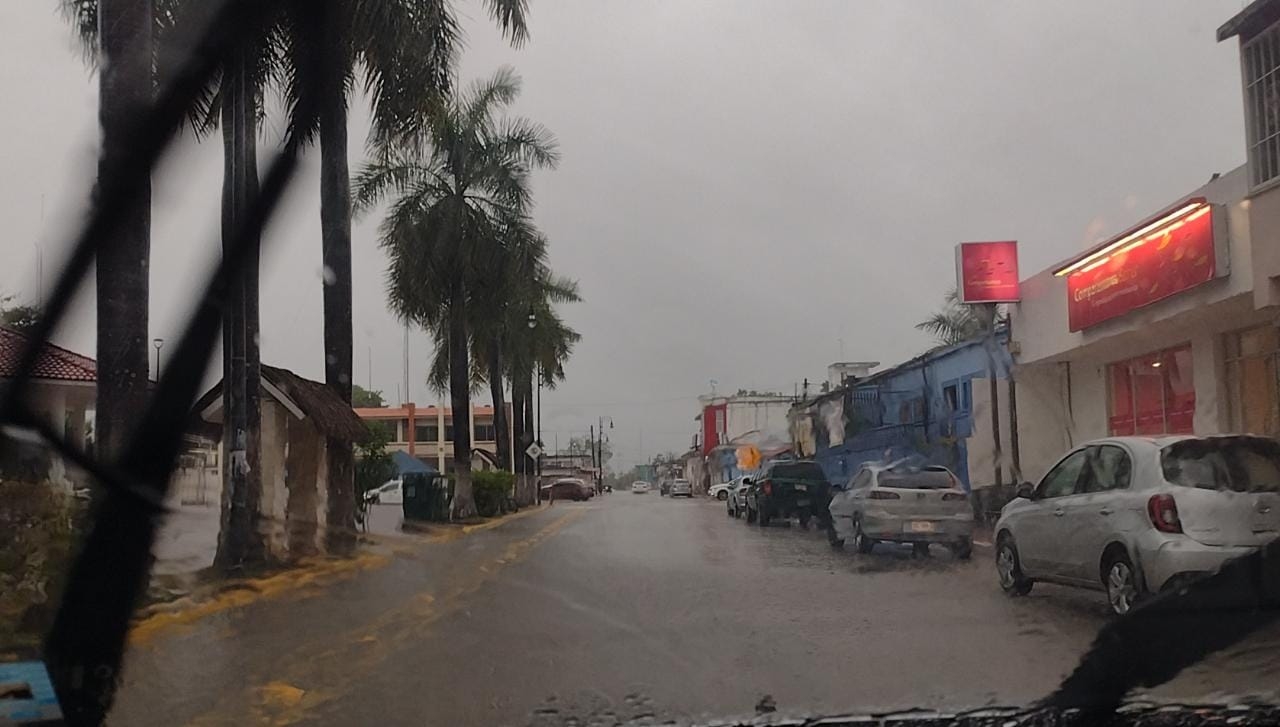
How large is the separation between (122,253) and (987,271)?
15.0m

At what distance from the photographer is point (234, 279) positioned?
13.1 meters

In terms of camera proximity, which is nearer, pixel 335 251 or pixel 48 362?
pixel 48 362

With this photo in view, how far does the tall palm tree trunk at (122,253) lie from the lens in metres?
11.6

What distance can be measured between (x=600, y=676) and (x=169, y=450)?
21.8 ft

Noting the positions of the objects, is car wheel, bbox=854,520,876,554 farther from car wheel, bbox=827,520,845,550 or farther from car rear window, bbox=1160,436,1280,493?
car rear window, bbox=1160,436,1280,493

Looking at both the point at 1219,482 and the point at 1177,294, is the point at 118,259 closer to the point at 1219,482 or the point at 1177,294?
the point at 1219,482

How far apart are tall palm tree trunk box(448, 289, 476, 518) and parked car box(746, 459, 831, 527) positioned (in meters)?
6.25

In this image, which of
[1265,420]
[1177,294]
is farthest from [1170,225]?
[1265,420]

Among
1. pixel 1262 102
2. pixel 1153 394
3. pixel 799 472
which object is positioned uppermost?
pixel 1262 102

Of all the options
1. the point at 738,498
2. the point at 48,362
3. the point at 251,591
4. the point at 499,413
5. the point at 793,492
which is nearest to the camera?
the point at 48,362

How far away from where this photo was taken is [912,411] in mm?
31062

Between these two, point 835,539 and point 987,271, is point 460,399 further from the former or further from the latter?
point 987,271

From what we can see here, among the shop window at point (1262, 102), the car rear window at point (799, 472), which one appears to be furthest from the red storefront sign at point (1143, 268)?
the car rear window at point (799, 472)

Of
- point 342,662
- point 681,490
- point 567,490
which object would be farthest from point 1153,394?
point 681,490
